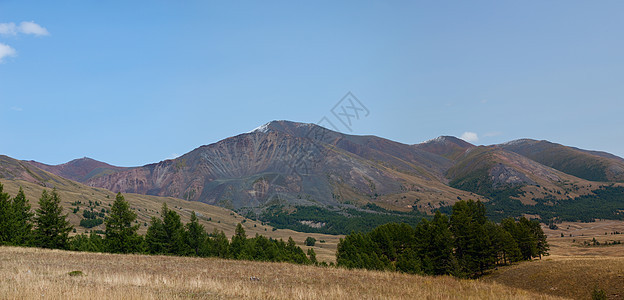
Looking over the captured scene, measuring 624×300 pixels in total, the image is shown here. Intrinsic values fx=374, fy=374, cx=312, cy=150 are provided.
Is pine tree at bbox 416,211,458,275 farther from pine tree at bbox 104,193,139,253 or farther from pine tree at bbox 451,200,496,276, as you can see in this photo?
pine tree at bbox 104,193,139,253

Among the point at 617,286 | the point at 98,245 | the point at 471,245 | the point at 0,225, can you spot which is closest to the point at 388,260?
the point at 471,245

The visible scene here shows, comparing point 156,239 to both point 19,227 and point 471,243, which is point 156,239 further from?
point 471,243

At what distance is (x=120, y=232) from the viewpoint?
57906 millimetres

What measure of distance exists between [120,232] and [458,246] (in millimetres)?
56771

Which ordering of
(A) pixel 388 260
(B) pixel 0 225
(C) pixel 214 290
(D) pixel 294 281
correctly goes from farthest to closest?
(A) pixel 388 260, (B) pixel 0 225, (D) pixel 294 281, (C) pixel 214 290

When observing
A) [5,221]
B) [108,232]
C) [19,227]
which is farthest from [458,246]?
[5,221]

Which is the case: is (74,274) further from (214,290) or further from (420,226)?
(420,226)

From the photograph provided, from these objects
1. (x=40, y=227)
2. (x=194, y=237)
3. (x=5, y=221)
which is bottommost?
(x=194, y=237)

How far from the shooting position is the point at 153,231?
2443 inches

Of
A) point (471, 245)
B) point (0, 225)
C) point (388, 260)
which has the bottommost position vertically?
point (388, 260)

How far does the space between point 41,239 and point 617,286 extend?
76.0m

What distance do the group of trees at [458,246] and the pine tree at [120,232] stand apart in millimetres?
35530

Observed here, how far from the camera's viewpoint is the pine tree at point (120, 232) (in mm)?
56875

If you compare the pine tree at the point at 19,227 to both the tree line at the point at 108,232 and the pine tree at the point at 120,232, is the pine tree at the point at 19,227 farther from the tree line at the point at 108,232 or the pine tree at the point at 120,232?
the pine tree at the point at 120,232
